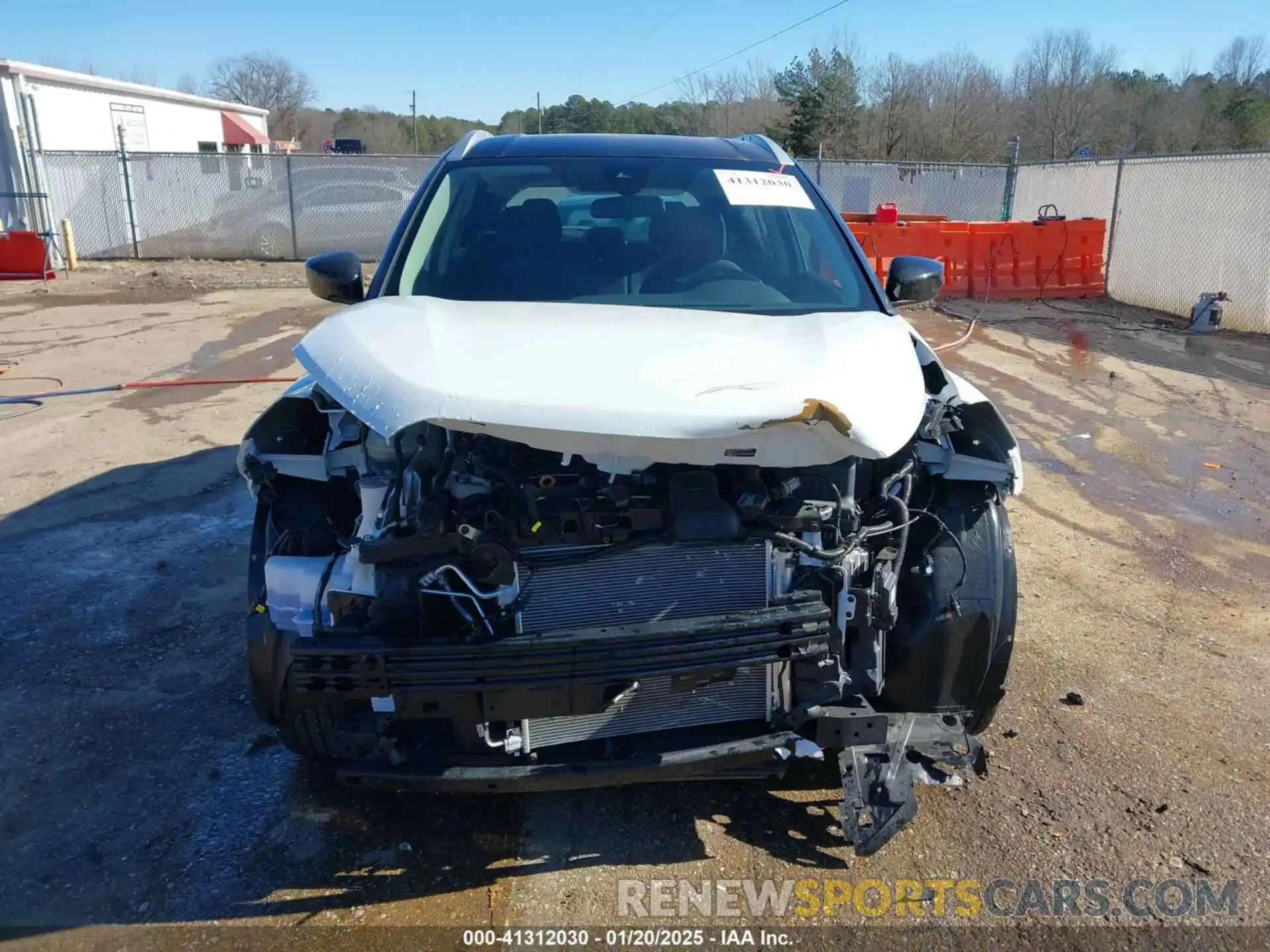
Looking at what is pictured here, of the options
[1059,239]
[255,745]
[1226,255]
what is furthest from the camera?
[1059,239]

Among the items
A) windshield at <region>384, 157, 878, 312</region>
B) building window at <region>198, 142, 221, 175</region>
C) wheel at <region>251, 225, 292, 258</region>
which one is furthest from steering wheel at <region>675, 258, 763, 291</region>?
building window at <region>198, 142, 221, 175</region>

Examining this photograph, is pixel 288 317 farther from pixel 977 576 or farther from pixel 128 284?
pixel 977 576

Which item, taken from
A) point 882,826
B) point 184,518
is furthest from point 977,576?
point 184,518

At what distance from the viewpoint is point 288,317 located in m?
12.5

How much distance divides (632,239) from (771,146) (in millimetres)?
1153

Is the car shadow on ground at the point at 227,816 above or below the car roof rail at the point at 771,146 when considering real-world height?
below

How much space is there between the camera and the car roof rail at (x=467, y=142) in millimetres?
4025

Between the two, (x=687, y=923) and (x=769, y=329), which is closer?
(x=687, y=923)

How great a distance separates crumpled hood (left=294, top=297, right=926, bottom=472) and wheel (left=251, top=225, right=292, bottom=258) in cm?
1713

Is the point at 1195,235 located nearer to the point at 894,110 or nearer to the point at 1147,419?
the point at 1147,419

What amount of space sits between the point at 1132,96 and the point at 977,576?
5344 centimetres

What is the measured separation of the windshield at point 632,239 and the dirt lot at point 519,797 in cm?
171

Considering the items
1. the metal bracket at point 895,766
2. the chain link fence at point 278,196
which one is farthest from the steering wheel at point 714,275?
the chain link fence at point 278,196

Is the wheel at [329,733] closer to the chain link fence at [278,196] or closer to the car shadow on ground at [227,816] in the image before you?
the car shadow on ground at [227,816]
